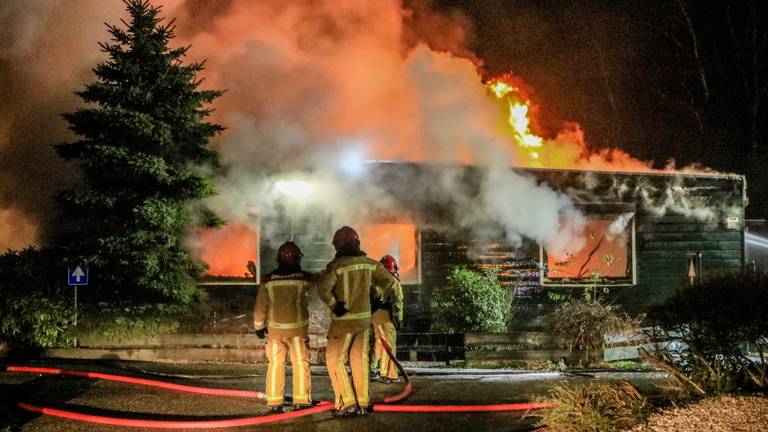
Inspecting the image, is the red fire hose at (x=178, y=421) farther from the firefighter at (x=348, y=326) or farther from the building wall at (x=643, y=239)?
the building wall at (x=643, y=239)

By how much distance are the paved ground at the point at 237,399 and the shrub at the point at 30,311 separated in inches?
31.1

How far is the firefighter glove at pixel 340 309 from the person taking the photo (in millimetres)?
5918

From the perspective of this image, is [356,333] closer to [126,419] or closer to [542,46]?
[126,419]

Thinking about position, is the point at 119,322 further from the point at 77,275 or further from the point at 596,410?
the point at 596,410

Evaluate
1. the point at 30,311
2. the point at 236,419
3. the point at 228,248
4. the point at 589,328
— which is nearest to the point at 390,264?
the point at 236,419

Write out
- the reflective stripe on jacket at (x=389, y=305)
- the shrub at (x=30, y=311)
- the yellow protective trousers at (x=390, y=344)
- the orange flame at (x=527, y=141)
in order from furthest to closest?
the orange flame at (x=527, y=141)
the shrub at (x=30, y=311)
the yellow protective trousers at (x=390, y=344)
the reflective stripe on jacket at (x=389, y=305)

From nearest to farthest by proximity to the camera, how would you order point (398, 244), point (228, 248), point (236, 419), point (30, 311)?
1. point (236, 419)
2. point (30, 311)
3. point (228, 248)
4. point (398, 244)

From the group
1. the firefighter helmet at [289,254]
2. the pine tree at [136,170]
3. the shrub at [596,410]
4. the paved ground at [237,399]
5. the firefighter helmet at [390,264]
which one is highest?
the pine tree at [136,170]

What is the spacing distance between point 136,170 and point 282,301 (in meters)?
5.28

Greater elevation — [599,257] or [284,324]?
[599,257]

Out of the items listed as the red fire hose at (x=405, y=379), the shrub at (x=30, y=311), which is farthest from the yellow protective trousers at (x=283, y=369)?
the shrub at (x=30, y=311)

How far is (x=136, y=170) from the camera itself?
32.9 feet

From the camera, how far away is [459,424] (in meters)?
5.88

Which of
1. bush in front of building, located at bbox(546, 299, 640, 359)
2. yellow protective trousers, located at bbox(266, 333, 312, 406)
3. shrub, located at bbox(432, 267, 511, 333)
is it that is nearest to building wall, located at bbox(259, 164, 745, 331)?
shrub, located at bbox(432, 267, 511, 333)
